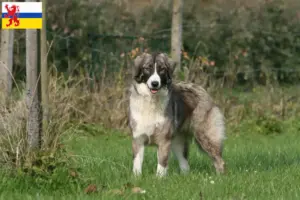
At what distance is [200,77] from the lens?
50.6ft

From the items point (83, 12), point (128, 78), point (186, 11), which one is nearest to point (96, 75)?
point (128, 78)

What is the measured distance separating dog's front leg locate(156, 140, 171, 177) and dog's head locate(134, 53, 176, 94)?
0.67 meters

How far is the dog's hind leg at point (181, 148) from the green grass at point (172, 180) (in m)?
0.14

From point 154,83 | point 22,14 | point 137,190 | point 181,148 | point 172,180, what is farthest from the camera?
point 181,148

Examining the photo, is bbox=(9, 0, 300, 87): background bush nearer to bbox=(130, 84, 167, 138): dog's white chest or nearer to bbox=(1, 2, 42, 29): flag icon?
bbox=(130, 84, 167, 138): dog's white chest

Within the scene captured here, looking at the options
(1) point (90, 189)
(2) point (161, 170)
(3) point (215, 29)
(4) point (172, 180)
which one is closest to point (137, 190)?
(1) point (90, 189)

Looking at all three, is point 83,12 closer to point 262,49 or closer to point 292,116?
point 262,49

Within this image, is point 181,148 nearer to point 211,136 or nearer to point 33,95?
point 211,136

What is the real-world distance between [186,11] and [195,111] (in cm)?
1275

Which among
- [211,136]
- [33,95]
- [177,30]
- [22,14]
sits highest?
[177,30]

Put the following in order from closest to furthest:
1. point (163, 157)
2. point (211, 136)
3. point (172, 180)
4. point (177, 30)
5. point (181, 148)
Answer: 1. point (172, 180)
2. point (163, 157)
3. point (211, 136)
4. point (181, 148)
5. point (177, 30)

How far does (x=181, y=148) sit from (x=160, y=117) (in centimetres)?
96

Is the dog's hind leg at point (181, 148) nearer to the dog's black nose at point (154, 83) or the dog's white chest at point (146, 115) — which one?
the dog's white chest at point (146, 115)

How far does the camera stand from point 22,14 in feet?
24.6
